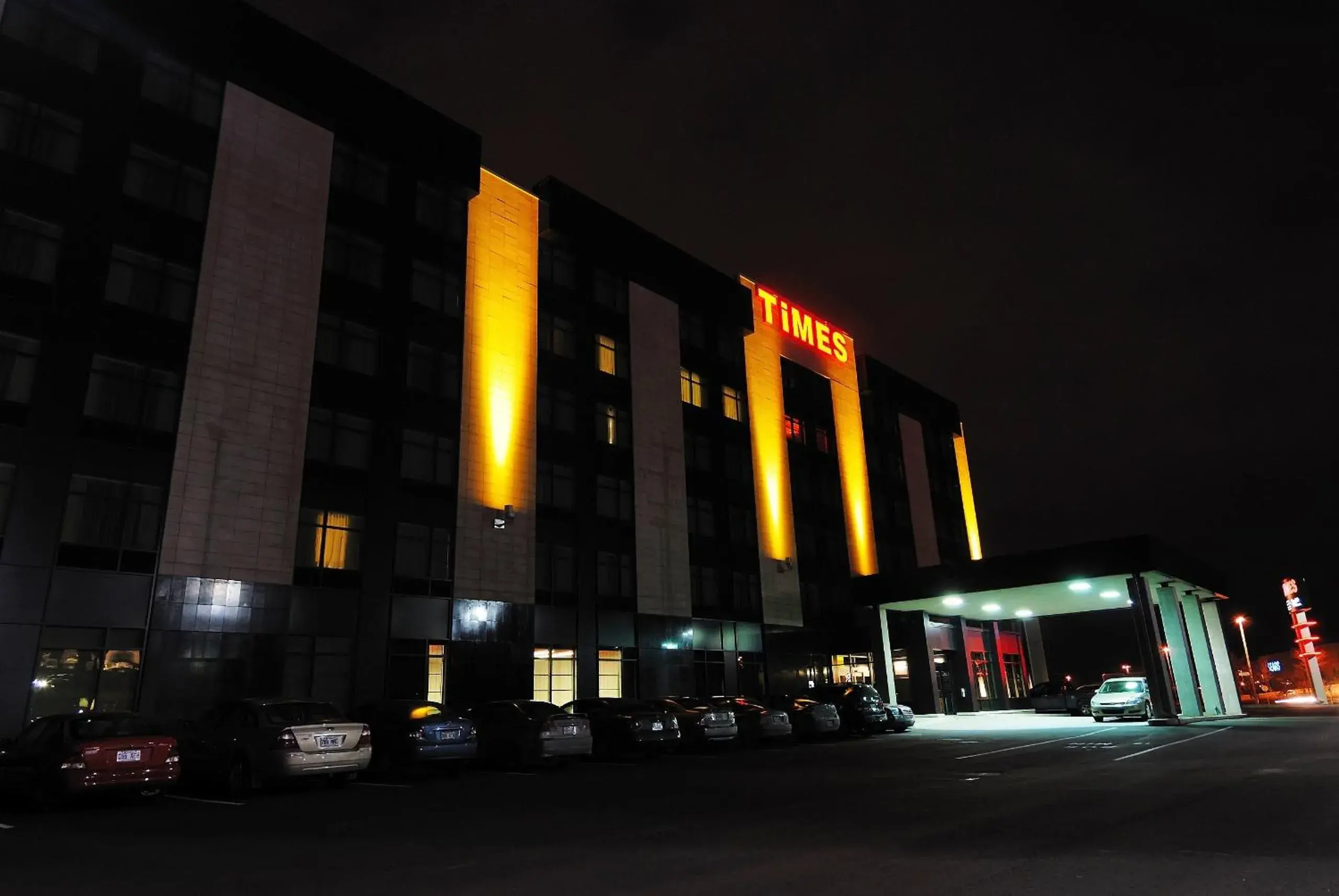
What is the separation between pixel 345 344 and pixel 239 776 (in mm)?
15726

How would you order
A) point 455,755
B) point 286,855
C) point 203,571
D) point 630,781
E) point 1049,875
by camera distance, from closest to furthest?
point 1049,875 < point 286,855 < point 630,781 < point 455,755 < point 203,571

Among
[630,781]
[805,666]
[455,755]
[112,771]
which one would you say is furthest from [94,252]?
[805,666]

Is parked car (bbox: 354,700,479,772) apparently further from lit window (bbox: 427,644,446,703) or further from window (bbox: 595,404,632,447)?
window (bbox: 595,404,632,447)

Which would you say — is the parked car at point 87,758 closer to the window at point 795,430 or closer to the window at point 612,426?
the window at point 612,426

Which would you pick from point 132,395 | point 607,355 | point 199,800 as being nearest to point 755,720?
point 199,800

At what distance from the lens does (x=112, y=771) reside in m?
12.5

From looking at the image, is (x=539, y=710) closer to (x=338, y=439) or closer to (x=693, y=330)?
(x=338, y=439)

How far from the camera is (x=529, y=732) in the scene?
18.6 metres

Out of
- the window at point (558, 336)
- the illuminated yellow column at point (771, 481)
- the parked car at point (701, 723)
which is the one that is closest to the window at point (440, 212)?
the window at point (558, 336)

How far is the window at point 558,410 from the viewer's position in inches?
1255

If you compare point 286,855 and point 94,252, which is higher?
point 94,252

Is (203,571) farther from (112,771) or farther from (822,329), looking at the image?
(822,329)

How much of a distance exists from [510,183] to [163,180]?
1332 centimetres

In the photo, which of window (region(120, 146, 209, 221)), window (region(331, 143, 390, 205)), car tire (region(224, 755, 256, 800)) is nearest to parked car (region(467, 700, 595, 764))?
car tire (region(224, 755, 256, 800))
